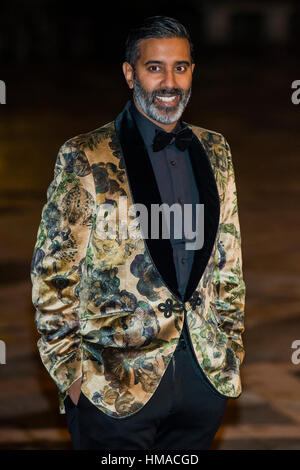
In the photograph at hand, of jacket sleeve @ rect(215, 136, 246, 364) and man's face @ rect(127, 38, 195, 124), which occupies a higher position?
man's face @ rect(127, 38, 195, 124)

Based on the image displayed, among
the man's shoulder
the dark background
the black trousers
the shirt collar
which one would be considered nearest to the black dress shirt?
the shirt collar

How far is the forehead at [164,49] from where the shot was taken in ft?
10.2

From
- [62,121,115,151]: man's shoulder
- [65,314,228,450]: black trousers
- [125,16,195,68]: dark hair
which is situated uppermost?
[125,16,195,68]: dark hair

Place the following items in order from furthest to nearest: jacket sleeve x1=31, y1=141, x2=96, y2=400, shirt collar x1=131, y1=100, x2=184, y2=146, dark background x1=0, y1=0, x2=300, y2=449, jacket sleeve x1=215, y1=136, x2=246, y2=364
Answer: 1. dark background x1=0, y1=0, x2=300, y2=449
2. jacket sleeve x1=215, y1=136, x2=246, y2=364
3. shirt collar x1=131, y1=100, x2=184, y2=146
4. jacket sleeve x1=31, y1=141, x2=96, y2=400

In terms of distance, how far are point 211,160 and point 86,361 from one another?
82cm

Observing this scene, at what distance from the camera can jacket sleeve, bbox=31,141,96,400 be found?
3.07m

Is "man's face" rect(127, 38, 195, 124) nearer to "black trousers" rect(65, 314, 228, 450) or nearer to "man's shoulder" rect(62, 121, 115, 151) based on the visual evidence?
"man's shoulder" rect(62, 121, 115, 151)

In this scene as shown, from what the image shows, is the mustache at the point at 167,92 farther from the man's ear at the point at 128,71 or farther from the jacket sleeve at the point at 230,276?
the jacket sleeve at the point at 230,276

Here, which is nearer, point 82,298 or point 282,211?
point 82,298

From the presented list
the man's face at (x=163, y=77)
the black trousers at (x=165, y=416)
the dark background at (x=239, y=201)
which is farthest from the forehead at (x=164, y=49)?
the dark background at (x=239, y=201)

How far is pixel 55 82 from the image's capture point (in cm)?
3027

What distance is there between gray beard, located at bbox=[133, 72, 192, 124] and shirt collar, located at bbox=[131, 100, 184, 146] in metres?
0.04
